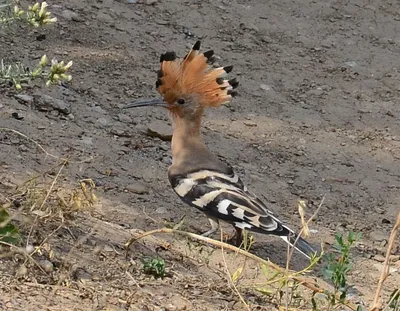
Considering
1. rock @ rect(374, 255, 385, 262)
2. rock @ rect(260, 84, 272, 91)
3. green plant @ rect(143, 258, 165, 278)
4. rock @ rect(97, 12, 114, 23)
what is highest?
green plant @ rect(143, 258, 165, 278)

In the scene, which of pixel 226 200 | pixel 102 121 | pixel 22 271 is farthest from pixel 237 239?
pixel 22 271

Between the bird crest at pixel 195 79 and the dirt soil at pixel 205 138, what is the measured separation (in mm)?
515

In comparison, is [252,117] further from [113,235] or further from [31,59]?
[113,235]

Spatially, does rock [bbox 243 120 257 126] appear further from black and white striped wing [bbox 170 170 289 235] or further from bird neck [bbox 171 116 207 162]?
black and white striped wing [bbox 170 170 289 235]

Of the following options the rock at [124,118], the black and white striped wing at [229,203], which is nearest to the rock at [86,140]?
the rock at [124,118]

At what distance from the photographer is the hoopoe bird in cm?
423

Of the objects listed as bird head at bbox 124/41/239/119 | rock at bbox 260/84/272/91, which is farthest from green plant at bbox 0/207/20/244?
rock at bbox 260/84/272/91

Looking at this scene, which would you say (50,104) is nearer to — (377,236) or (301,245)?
(301,245)

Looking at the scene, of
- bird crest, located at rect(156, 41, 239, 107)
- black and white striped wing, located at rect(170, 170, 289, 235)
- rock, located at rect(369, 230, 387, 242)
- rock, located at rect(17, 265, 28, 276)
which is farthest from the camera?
rock, located at rect(369, 230, 387, 242)

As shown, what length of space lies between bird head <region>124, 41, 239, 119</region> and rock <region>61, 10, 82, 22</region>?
6.24ft

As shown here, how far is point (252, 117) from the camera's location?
19.1 ft

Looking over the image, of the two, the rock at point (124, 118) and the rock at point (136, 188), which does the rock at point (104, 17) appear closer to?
the rock at point (124, 118)

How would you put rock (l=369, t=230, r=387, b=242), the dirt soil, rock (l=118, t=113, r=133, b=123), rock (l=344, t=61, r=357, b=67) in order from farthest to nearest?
rock (l=344, t=61, r=357, b=67) < rock (l=118, t=113, r=133, b=123) < rock (l=369, t=230, r=387, b=242) < the dirt soil

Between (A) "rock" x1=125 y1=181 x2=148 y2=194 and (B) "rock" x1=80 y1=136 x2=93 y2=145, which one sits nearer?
(A) "rock" x1=125 y1=181 x2=148 y2=194
